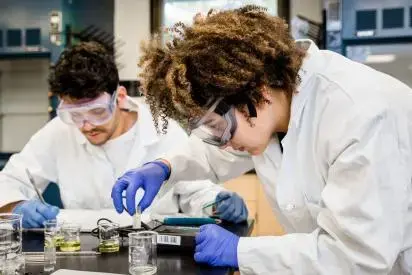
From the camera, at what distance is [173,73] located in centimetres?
116

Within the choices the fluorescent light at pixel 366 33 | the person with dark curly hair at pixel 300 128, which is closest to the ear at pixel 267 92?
the person with dark curly hair at pixel 300 128

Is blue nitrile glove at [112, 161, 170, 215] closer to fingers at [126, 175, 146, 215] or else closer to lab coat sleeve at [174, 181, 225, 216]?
fingers at [126, 175, 146, 215]

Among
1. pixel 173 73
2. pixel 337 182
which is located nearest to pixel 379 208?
pixel 337 182

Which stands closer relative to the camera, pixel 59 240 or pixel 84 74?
pixel 59 240

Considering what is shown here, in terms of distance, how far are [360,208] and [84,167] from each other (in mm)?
1458

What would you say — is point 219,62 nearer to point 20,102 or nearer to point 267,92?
point 267,92

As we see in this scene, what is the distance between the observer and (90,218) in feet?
5.76

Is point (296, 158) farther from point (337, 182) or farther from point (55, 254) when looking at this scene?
point (55, 254)

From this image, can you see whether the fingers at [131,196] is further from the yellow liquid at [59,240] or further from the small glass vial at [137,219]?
the yellow liquid at [59,240]

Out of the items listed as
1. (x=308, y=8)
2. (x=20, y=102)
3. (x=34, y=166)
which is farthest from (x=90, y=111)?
(x=20, y=102)

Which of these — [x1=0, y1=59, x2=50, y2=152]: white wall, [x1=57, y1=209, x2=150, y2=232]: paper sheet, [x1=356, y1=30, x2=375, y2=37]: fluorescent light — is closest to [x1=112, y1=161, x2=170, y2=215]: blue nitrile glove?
[x1=57, y1=209, x2=150, y2=232]: paper sheet

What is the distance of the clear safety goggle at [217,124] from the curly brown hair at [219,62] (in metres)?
0.02

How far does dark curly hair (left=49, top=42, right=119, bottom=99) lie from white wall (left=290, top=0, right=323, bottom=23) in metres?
2.27

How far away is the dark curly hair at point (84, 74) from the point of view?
187 cm
